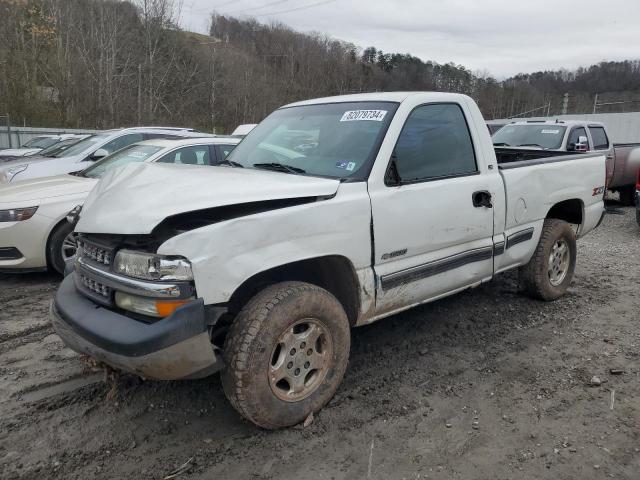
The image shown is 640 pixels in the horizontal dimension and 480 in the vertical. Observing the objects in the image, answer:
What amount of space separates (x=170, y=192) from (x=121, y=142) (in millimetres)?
6647

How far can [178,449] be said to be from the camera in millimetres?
2900

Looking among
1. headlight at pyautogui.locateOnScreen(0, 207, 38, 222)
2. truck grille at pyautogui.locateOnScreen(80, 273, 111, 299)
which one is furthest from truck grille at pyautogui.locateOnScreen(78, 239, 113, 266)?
headlight at pyautogui.locateOnScreen(0, 207, 38, 222)

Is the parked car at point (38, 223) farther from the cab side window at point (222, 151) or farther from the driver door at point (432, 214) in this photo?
the driver door at point (432, 214)

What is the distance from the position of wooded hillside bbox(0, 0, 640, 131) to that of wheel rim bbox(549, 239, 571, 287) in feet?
82.7

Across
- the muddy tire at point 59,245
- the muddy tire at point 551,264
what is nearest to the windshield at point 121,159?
the muddy tire at point 59,245

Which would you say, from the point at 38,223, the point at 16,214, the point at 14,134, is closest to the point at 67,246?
the point at 38,223

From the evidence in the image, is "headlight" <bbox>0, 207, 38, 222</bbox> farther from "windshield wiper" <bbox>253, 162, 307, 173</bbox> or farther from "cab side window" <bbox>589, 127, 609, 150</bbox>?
"cab side window" <bbox>589, 127, 609, 150</bbox>

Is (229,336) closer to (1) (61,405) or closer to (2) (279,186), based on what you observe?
(2) (279,186)

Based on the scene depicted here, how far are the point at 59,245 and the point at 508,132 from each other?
30.0 feet

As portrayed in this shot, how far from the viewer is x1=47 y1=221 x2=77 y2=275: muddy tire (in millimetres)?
5641

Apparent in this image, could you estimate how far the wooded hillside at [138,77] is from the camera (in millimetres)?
31219

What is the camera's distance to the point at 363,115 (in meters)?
3.75

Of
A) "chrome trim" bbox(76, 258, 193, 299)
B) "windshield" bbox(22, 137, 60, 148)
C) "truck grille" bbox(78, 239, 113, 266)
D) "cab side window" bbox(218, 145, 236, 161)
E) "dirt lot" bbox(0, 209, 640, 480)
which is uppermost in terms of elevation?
"windshield" bbox(22, 137, 60, 148)

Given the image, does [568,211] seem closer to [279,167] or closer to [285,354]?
[279,167]
